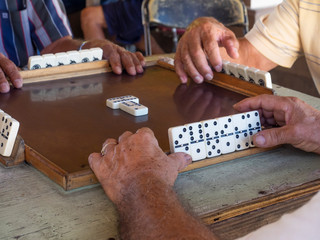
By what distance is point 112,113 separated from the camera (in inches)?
62.5

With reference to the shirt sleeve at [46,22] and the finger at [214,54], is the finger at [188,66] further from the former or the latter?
the shirt sleeve at [46,22]

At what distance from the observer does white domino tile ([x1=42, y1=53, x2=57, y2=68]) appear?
196 centimetres

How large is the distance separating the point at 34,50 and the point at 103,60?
3.41 ft

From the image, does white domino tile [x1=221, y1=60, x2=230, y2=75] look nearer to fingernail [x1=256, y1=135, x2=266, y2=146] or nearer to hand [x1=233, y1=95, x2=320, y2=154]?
hand [x1=233, y1=95, x2=320, y2=154]

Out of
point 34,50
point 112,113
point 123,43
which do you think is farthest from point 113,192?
point 123,43

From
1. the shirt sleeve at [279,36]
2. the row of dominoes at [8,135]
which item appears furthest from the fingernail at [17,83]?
the shirt sleeve at [279,36]

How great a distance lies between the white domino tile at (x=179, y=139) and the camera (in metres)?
1.27

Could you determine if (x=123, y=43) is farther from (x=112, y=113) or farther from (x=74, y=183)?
(x=74, y=183)

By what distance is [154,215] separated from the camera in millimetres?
1016

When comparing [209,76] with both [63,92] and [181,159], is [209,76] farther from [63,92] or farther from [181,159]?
[181,159]

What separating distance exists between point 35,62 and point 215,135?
35.8 inches

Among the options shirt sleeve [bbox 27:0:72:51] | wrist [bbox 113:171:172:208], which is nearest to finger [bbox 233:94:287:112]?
wrist [bbox 113:171:172:208]

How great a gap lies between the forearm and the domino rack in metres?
0.16

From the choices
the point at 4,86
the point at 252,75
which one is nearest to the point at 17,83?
the point at 4,86
